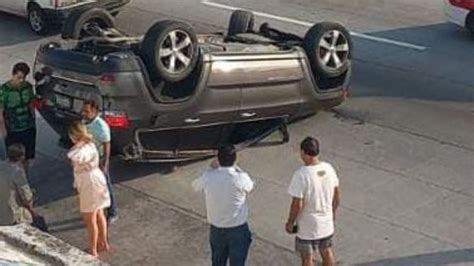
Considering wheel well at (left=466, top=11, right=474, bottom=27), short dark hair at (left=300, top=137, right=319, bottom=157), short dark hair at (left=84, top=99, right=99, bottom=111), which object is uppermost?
short dark hair at (left=300, top=137, right=319, bottom=157)

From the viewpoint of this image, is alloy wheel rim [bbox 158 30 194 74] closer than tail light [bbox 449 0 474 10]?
Yes

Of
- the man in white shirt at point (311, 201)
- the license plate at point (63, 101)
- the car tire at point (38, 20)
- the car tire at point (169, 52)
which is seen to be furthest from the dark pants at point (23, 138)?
the car tire at point (38, 20)

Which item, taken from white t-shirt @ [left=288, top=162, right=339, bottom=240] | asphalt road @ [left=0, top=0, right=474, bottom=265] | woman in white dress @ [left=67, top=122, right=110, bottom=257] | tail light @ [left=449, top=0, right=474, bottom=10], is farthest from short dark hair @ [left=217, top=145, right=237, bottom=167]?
tail light @ [left=449, top=0, right=474, bottom=10]

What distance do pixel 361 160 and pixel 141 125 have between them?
A: 2676 millimetres

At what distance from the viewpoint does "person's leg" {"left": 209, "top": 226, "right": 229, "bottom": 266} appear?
8.85 metres

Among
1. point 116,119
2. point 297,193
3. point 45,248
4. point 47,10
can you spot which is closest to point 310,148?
point 297,193

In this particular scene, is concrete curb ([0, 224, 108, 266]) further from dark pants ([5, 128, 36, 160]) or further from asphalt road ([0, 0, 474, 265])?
dark pants ([5, 128, 36, 160])

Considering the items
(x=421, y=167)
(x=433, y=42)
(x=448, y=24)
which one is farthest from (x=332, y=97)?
(x=448, y=24)

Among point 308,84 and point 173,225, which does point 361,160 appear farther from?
point 173,225

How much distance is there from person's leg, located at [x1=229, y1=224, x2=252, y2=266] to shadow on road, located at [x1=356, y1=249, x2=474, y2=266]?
1516 mm

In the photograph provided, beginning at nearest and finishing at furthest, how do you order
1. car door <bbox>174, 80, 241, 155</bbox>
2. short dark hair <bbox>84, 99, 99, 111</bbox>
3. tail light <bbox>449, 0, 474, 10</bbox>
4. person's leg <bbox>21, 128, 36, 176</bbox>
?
short dark hair <bbox>84, 99, 99, 111</bbox> < person's leg <bbox>21, 128, 36, 176</bbox> < car door <bbox>174, 80, 241, 155</bbox> < tail light <bbox>449, 0, 474, 10</bbox>

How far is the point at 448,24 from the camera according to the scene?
18156 millimetres

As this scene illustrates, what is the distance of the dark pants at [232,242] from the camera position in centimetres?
881

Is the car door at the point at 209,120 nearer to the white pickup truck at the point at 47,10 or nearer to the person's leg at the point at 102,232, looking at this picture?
the person's leg at the point at 102,232
